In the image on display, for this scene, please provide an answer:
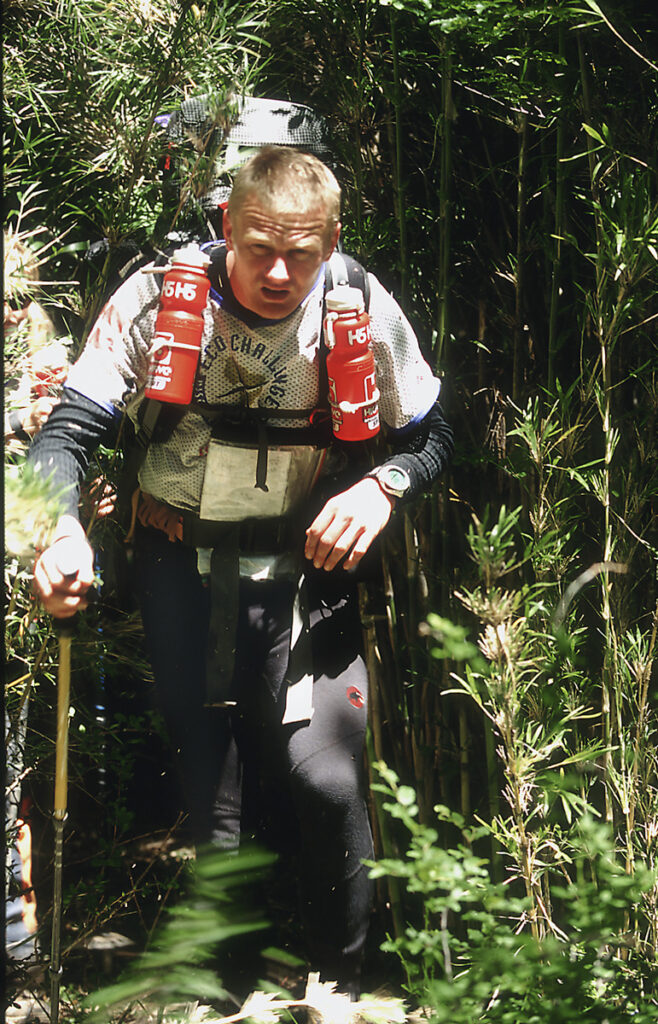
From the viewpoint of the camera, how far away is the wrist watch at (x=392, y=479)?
181 centimetres

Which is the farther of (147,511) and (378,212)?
(378,212)

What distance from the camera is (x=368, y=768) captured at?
2359 mm

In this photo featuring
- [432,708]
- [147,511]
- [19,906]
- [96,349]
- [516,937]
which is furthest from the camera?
[432,708]

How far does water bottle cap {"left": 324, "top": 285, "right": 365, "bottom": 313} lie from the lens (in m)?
1.74

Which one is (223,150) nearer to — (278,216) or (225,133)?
(225,133)

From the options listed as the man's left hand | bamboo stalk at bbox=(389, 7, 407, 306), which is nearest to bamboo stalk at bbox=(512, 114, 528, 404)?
bamboo stalk at bbox=(389, 7, 407, 306)

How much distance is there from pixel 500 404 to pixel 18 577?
116 cm

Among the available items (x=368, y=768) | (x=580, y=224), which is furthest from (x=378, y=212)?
(x=368, y=768)

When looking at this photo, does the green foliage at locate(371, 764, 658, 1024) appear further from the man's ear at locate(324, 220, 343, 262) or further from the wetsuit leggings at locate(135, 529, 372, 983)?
the man's ear at locate(324, 220, 343, 262)

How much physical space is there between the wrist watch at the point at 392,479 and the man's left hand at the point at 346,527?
3 cm

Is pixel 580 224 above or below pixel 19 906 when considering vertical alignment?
above

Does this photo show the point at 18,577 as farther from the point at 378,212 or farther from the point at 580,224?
the point at 580,224

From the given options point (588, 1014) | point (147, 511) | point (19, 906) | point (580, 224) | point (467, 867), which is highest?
point (580, 224)

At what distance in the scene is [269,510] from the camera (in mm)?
1890
